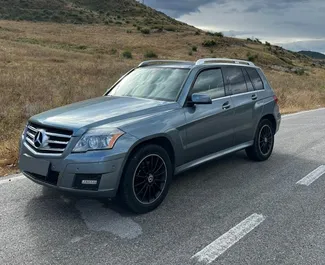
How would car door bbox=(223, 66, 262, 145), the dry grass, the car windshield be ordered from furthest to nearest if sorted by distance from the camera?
1. the dry grass
2. car door bbox=(223, 66, 262, 145)
3. the car windshield

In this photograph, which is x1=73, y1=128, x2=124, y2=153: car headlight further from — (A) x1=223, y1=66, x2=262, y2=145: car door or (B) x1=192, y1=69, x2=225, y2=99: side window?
(A) x1=223, y1=66, x2=262, y2=145: car door

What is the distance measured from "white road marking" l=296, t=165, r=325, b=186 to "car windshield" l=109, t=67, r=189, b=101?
2352 millimetres

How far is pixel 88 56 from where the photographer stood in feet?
104

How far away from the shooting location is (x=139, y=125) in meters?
4.23

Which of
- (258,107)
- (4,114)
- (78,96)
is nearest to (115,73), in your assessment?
(78,96)

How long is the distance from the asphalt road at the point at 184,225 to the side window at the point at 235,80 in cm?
134

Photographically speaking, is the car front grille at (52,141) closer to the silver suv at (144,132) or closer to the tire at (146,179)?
the silver suv at (144,132)

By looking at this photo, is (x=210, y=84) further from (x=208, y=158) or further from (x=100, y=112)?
(x=100, y=112)

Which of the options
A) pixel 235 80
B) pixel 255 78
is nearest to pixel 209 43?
pixel 255 78

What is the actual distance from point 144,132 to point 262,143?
10.5 feet

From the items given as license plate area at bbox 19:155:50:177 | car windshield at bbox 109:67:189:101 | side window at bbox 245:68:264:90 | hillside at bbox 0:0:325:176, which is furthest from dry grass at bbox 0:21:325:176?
side window at bbox 245:68:264:90

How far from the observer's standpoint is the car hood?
4137 millimetres

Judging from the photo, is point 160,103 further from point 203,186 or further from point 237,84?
point 237,84

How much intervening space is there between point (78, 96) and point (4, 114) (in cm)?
304
